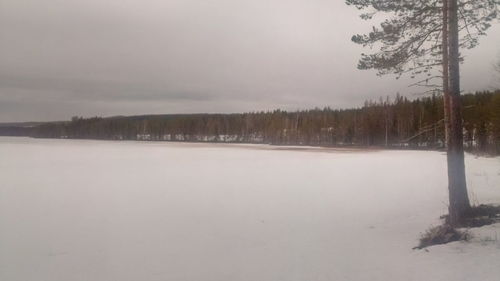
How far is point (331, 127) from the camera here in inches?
4422

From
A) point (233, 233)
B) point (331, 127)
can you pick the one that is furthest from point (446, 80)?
point (331, 127)

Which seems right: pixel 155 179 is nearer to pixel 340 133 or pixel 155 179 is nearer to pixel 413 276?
pixel 413 276

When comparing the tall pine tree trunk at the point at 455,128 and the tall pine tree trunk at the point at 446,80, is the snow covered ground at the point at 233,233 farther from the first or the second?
the tall pine tree trunk at the point at 446,80

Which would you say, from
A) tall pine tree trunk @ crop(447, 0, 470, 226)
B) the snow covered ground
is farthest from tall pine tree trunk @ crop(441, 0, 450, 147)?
the snow covered ground

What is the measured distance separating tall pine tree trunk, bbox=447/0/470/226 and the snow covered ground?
3.10 ft

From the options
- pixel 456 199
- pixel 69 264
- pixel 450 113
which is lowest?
pixel 69 264

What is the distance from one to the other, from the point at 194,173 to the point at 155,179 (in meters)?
4.22

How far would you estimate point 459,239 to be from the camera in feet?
27.9

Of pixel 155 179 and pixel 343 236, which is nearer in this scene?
pixel 343 236

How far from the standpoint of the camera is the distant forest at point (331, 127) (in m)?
60.0

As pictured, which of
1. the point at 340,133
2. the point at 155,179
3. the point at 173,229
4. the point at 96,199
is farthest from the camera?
the point at 340,133

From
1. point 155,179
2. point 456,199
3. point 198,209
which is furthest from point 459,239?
point 155,179

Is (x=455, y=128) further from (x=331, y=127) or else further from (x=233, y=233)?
(x=331, y=127)

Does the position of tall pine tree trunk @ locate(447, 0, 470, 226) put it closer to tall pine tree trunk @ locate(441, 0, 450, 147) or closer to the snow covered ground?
tall pine tree trunk @ locate(441, 0, 450, 147)
